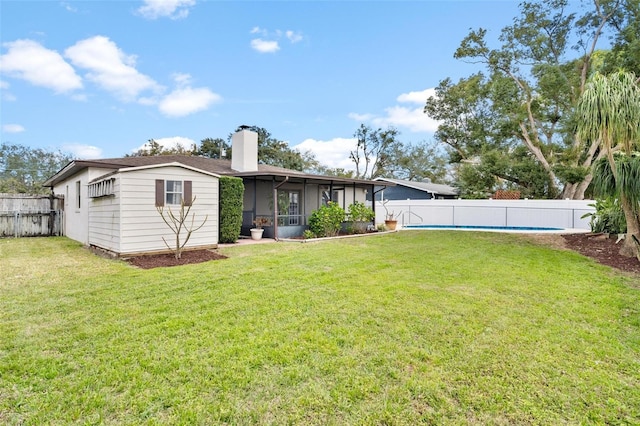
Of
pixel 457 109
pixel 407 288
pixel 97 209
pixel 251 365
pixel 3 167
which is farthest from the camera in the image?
pixel 3 167

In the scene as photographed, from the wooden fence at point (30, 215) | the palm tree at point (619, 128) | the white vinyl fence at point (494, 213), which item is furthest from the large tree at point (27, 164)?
the palm tree at point (619, 128)

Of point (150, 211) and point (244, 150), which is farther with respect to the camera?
point (244, 150)

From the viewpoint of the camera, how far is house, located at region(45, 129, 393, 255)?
7801 millimetres

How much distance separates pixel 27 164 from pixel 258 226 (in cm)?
3341

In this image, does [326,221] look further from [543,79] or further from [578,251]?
[543,79]

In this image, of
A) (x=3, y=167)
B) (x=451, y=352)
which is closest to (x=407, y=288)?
(x=451, y=352)

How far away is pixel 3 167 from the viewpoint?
99.8 feet

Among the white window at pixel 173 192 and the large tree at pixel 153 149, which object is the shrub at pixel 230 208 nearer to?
the white window at pixel 173 192

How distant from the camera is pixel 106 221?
27.6 feet

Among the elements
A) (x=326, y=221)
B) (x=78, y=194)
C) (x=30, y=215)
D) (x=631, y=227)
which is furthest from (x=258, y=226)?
(x=631, y=227)

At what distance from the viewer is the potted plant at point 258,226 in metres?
11.7

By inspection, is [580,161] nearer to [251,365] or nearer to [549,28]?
[549,28]

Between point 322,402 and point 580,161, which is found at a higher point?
point 580,161

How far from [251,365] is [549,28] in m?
27.9
